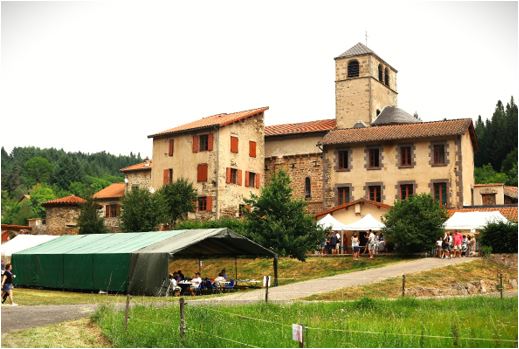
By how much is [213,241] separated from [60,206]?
32491 millimetres

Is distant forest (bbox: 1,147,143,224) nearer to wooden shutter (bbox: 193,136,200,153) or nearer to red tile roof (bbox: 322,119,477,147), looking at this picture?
wooden shutter (bbox: 193,136,200,153)

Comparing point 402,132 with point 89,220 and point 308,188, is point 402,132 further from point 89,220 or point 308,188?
point 89,220

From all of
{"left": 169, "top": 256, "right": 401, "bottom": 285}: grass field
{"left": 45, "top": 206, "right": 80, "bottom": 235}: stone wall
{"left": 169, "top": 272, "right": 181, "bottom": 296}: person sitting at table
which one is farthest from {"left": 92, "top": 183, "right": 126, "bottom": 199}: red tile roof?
{"left": 169, "top": 272, "right": 181, "bottom": 296}: person sitting at table

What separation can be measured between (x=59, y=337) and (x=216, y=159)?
1303 inches

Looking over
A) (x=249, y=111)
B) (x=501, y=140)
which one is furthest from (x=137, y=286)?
(x=501, y=140)

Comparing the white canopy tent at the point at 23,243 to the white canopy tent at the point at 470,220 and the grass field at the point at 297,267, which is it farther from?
the white canopy tent at the point at 470,220

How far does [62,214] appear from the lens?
5509cm

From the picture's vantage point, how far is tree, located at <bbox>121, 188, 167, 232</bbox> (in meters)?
41.6

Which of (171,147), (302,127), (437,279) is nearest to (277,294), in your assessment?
Answer: (437,279)

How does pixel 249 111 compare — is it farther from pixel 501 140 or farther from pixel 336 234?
pixel 501 140

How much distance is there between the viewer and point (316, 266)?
2953 centimetres

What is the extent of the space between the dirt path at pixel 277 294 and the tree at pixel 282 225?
4448 millimetres

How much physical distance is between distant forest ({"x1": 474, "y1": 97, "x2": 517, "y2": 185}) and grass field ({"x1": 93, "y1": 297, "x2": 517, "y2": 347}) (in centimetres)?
6154

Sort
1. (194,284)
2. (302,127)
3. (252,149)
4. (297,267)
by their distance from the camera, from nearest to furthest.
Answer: (194,284) < (297,267) < (252,149) < (302,127)
